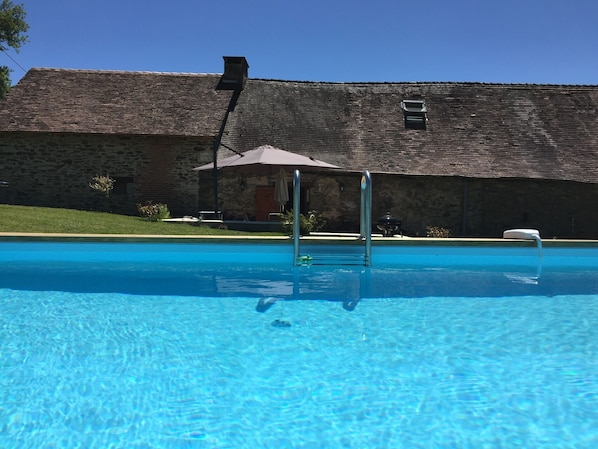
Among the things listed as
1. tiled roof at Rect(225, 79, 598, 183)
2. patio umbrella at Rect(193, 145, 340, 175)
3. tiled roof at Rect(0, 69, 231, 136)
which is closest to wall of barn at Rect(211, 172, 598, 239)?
tiled roof at Rect(225, 79, 598, 183)

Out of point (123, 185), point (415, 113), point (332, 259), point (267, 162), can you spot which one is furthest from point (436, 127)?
point (123, 185)

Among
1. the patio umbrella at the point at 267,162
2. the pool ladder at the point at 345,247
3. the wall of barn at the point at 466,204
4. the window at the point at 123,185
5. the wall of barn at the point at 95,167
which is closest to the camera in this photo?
the pool ladder at the point at 345,247

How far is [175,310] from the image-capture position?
18.6 ft

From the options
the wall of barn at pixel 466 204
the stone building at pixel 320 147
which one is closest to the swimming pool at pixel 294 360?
the wall of barn at pixel 466 204

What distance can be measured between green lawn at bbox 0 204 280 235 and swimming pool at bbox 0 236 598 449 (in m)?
3.23

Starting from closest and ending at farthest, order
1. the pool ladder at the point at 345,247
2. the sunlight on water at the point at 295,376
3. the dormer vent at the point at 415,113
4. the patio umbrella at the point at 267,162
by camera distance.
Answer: the sunlight on water at the point at 295,376 → the pool ladder at the point at 345,247 → the patio umbrella at the point at 267,162 → the dormer vent at the point at 415,113

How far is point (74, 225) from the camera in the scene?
38.0ft

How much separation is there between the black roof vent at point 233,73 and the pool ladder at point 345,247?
12032mm

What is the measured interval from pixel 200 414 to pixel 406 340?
2327 mm

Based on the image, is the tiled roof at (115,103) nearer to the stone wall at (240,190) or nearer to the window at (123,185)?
the stone wall at (240,190)

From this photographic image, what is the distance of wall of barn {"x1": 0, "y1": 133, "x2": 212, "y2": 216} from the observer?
16844 millimetres

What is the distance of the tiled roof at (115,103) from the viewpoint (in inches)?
658

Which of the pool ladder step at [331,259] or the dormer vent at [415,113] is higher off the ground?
the dormer vent at [415,113]

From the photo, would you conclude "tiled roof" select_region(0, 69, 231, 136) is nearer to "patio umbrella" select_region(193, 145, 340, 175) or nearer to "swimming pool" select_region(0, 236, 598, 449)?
"patio umbrella" select_region(193, 145, 340, 175)
